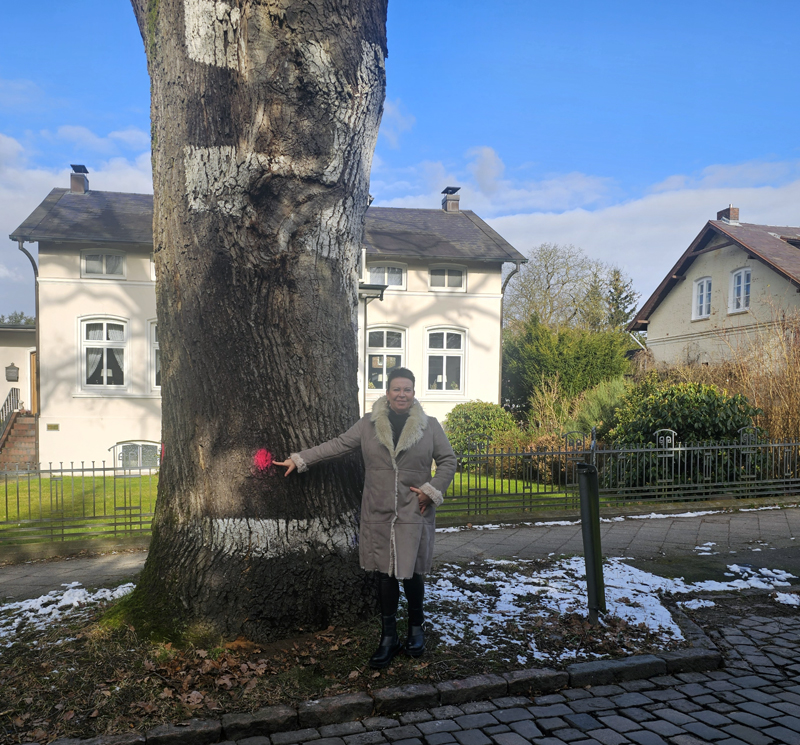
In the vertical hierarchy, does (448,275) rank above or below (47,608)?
above

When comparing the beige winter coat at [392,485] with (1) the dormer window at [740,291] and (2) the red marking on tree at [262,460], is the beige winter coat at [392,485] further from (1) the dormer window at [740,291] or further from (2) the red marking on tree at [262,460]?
(1) the dormer window at [740,291]

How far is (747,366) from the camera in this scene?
12992 millimetres

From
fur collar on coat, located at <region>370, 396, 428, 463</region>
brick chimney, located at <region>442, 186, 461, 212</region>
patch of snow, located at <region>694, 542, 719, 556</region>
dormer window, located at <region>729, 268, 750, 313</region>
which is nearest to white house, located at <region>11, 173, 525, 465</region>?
brick chimney, located at <region>442, 186, 461, 212</region>

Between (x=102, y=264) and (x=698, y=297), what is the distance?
72.1 feet

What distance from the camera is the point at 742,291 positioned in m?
24.2

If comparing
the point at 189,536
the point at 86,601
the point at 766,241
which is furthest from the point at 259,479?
the point at 766,241

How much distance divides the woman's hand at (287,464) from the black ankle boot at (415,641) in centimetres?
126

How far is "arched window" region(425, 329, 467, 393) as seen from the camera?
20.4m

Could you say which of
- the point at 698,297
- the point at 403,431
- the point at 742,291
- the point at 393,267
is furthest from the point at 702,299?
the point at 403,431

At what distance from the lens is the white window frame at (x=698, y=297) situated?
2620 cm

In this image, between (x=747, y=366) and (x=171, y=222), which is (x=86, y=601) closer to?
(x=171, y=222)

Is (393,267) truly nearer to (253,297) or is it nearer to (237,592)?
(253,297)

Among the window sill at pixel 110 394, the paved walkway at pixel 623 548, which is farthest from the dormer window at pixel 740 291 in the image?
the window sill at pixel 110 394

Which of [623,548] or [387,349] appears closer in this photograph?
[623,548]
